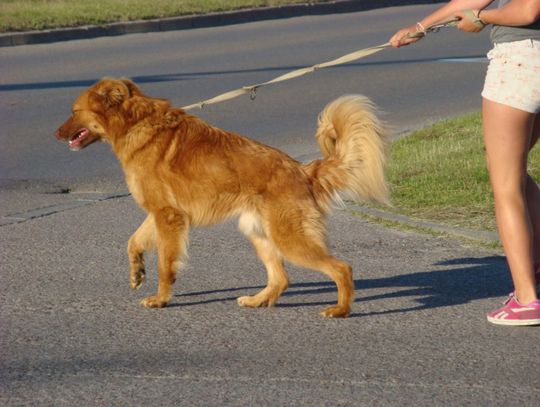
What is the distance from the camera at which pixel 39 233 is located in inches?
301

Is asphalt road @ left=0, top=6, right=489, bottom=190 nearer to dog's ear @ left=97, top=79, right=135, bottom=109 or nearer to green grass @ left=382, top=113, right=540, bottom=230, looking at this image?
green grass @ left=382, top=113, right=540, bottom=230

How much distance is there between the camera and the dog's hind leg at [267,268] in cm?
598

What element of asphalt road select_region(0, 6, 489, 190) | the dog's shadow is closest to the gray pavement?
the dog's shadow

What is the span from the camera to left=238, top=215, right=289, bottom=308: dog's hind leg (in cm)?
598

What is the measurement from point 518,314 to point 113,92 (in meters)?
2.32

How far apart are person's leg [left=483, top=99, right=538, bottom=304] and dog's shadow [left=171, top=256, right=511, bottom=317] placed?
51 cm

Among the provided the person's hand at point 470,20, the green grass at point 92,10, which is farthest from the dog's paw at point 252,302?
the green grass at point 92,10

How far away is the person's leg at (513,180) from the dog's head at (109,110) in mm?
1754

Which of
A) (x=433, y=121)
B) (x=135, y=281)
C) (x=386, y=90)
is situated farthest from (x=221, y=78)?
(x=135, y=281)

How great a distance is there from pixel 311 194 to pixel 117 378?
Result: 155 cm

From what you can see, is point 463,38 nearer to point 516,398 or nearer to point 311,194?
point 311,194

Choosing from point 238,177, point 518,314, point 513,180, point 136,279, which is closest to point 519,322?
point 518,314

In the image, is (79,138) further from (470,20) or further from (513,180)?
(513,180)

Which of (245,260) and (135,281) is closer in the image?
(135,281)
